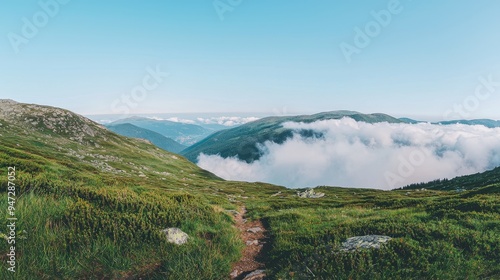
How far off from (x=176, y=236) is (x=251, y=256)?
2.92 metres

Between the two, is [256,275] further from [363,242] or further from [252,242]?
[363,242]

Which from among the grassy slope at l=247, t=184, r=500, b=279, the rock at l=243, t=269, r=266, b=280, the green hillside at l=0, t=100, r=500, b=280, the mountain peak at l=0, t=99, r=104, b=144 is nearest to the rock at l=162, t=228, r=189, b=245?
the green hillside at l=0, t=100, r=500, b=280

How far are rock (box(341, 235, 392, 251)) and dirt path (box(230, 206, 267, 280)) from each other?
9.90 feet

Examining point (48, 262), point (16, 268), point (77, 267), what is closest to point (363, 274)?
point (77, 267)

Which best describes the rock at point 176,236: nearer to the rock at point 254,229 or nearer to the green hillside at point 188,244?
the green hillside at point 188,244

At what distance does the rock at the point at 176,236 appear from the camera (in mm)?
8728

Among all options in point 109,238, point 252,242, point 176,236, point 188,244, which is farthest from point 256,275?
point 109,238

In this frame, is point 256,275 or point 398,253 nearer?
point 256,275

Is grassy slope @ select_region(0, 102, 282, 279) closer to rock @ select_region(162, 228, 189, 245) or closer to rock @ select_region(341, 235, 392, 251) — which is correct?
rock @ select_region(162, 228, 189, 245)

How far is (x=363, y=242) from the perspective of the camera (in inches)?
368

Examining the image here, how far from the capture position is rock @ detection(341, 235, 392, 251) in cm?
886

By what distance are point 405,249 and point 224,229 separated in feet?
21.9

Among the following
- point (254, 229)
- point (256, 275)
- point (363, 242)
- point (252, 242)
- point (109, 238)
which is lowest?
point (254, 229)

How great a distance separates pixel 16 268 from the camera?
598 cm
